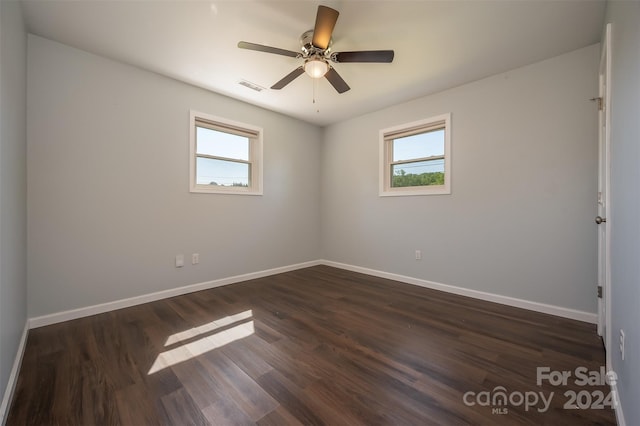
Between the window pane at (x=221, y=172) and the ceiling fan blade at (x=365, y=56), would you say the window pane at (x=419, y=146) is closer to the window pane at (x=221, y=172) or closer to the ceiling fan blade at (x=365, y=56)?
the ceiling fan blade at (x=365, y=56)

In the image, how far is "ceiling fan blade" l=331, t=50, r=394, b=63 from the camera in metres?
2.06

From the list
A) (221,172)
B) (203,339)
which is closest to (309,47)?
(221,172)

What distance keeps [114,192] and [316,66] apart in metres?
2.39

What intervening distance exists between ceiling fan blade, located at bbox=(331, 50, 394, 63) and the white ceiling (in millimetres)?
222

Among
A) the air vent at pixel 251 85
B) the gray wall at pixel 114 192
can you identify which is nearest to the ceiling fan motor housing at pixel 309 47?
the air vent at pixel 251 85

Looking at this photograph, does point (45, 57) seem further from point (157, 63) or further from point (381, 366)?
point (381, 366)

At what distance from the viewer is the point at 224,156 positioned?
3.62 metres

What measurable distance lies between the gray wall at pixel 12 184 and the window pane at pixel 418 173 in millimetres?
3827

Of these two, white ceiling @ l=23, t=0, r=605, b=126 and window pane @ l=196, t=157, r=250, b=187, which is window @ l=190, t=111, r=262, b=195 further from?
white ceiling @ l=23, t=0, r=605, b=126

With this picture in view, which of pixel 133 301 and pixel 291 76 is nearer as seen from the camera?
pixel 291 76

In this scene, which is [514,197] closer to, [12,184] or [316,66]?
[316,66]

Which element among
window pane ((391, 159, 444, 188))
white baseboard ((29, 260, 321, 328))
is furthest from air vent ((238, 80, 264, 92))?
white baseboard ((29, 260, 321, 328))

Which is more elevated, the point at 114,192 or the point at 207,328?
the point at 114,192

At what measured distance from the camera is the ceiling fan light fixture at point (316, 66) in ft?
7.33
